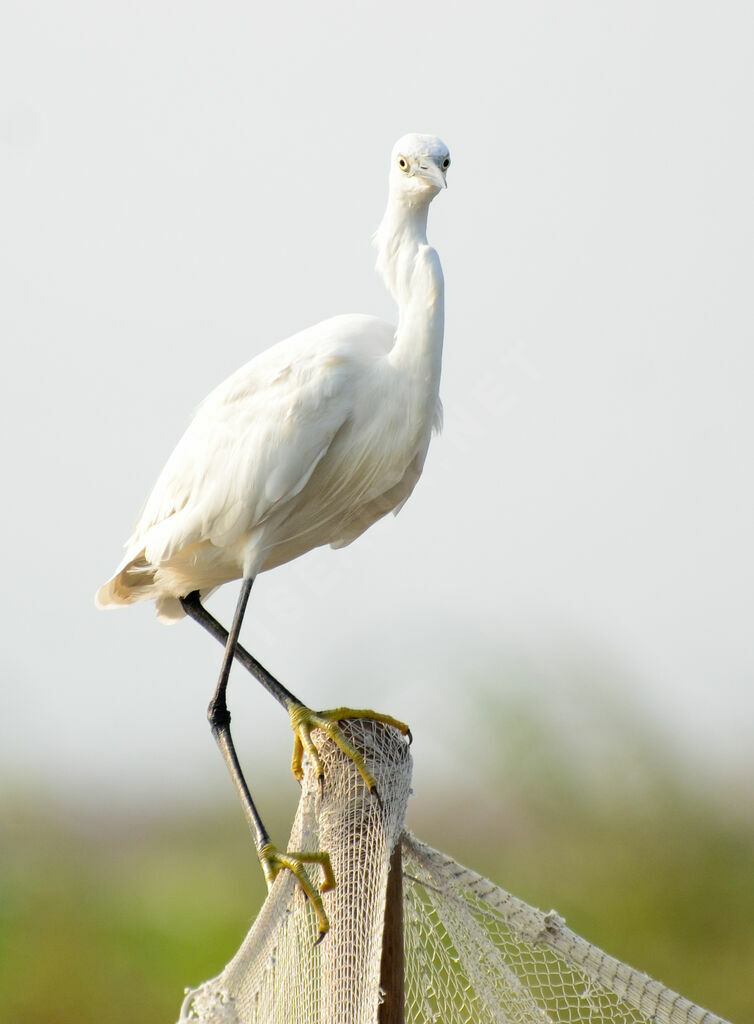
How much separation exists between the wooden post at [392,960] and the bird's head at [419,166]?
38.1 inches

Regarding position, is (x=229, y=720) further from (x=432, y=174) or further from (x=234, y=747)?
(x=432, y=174)

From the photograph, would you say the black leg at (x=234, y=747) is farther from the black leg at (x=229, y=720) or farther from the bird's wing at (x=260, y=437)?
the bird's wing at (x=260, y=437)

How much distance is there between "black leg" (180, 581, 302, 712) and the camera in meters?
1.72

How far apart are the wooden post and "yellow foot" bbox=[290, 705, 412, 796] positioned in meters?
0.12

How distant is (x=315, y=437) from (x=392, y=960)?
0.75 meters

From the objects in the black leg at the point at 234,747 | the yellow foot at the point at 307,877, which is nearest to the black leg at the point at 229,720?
the black leg at the point at 234,747

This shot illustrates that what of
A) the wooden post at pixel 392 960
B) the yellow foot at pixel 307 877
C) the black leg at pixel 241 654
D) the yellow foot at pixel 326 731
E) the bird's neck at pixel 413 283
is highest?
the bird's neck at pixel 413 283

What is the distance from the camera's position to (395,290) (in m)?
1.78

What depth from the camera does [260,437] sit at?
1.70m

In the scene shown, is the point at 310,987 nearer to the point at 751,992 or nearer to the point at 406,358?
the point at 406,358

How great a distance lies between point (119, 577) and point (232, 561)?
0.27m

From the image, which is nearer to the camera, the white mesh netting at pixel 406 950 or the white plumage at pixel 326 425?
the white mesh netting at pixel 406 950

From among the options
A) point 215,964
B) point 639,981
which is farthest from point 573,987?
point 215,964

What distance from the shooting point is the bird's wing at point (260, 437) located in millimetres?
1661
